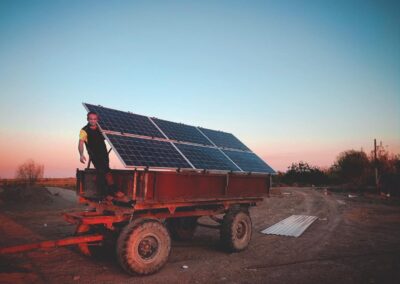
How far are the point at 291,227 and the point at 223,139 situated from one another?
Result: 196 inches

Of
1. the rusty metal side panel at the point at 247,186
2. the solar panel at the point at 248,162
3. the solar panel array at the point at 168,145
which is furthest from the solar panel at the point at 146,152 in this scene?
the solar panel at the point at 248,162

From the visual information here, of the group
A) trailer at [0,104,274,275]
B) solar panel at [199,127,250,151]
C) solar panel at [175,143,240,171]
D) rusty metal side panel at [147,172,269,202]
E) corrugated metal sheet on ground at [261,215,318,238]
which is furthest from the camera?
corrugated metal sheet on ground at [261,215,318,238]

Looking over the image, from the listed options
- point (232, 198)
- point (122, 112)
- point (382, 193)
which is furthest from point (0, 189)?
point (382, 193)

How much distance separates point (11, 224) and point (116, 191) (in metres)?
7.99

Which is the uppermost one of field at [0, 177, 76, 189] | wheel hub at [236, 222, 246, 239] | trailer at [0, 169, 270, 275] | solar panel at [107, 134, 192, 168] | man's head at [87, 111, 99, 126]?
man's head at [87, 111, 99, 126]

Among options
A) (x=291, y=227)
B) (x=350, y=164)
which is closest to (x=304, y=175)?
(x=350, y=164)

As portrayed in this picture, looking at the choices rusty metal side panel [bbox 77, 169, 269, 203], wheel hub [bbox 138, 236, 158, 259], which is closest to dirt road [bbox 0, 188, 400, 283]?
wheel hub [bbox 138, 236, 158, 259]

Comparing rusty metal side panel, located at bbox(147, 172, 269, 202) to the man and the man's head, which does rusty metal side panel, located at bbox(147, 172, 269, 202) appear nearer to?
the man

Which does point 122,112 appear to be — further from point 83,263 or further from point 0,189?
point 0,189

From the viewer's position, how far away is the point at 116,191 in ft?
21.5

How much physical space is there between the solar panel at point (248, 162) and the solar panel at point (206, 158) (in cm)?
50

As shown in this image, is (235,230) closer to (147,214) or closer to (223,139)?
(147,214)

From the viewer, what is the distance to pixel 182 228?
9.50m

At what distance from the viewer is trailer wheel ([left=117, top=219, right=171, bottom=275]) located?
18.7 ft
